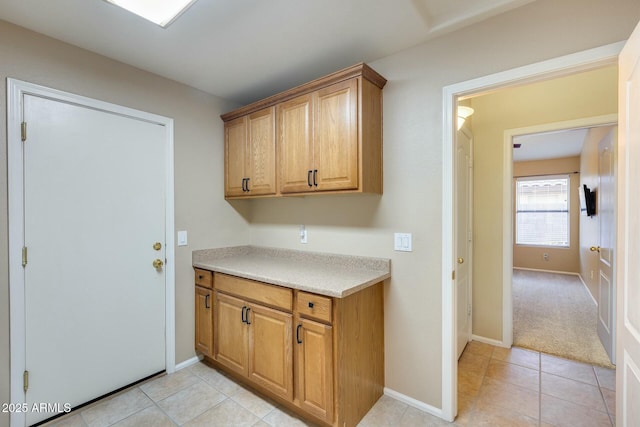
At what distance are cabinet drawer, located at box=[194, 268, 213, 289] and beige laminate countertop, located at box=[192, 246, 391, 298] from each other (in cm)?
5

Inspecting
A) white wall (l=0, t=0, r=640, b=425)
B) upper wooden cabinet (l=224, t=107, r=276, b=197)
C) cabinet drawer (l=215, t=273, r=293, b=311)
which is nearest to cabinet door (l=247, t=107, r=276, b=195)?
upper wooden cabinet (l=224, t=107, r=276, b=197)

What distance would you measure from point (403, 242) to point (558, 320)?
2958 millimetres

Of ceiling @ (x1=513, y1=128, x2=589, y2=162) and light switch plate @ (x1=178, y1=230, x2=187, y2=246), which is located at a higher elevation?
ceiling @ (x1=513, y1=128, x2=589, y2=162)

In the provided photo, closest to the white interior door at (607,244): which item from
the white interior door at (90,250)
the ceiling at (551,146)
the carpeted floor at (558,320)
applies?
the carpeted floor at (558,320)

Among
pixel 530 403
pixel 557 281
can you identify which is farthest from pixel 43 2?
pixel 557 281

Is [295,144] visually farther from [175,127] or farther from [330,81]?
[175,127]

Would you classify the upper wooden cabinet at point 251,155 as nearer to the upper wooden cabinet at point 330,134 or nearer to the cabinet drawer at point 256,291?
the upper wooden cabinet at point 330,134

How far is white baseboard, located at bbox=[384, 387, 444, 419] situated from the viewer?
1.83 m

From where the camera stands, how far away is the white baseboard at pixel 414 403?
183 centimetres

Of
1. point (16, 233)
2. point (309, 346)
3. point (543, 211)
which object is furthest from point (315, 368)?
point (543, 211)

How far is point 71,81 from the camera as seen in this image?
1865mm

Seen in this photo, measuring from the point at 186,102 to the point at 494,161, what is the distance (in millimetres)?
2957

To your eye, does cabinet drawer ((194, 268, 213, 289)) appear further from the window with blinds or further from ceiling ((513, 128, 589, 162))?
the window with blinds

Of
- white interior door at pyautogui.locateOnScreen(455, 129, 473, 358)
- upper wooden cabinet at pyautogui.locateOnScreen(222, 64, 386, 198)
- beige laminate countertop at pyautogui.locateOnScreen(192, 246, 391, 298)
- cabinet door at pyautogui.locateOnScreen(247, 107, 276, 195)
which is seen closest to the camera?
beige laminate countertop at pyautogui.locateOnScreen(192, 246, 391, 298)
